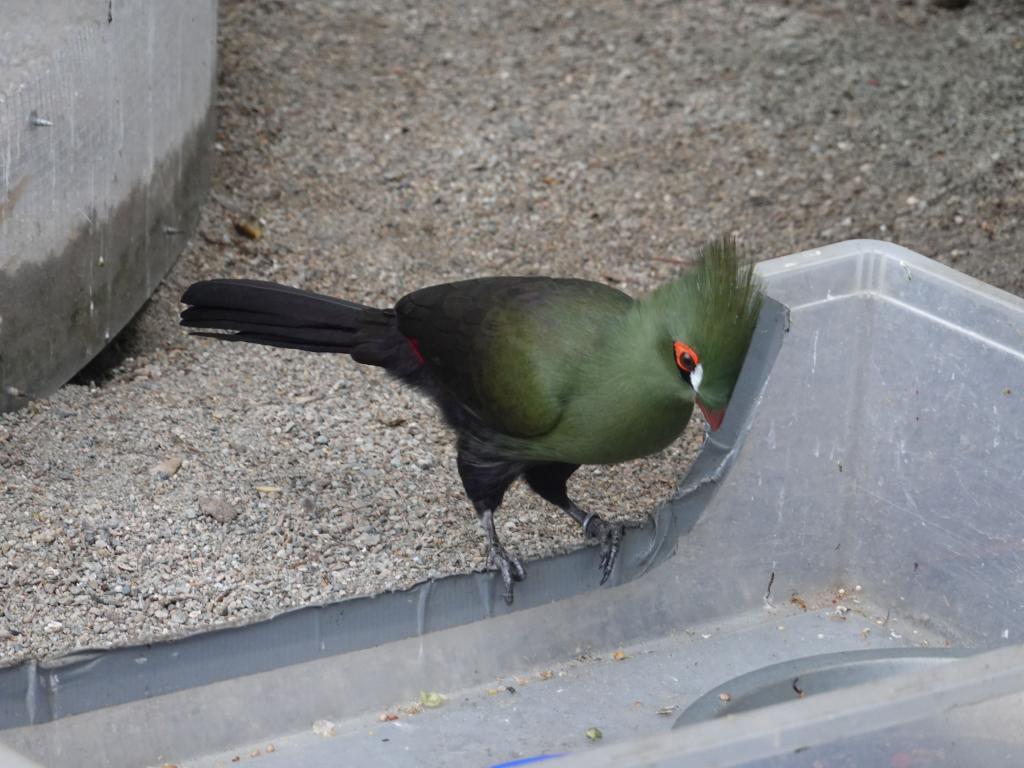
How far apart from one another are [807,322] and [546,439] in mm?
803

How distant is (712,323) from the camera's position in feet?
9.14

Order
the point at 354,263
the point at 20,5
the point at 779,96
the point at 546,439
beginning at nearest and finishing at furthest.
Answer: the point at 546,439
the point at 20,5
the point at 354,263
the point at 779,96

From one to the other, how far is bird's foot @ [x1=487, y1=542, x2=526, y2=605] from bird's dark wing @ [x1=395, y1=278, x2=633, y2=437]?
311 millimetres

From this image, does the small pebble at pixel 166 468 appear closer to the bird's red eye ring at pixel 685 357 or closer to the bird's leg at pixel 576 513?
the bird's leg at pixel 576 513

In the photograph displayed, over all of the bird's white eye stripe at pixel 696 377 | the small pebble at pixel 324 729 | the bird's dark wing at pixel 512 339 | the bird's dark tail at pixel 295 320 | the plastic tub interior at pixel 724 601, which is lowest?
the small pebble at pixel 324 729

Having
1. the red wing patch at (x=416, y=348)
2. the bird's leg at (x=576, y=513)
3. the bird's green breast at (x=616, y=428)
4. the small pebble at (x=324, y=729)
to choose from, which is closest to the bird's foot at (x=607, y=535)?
the bird's leg at (x=576, y=513)

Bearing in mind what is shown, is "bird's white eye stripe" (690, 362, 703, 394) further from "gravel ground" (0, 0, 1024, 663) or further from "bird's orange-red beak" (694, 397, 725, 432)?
"gravel ground" (0, 0, 1024, 663)

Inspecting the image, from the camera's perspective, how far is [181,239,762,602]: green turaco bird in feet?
9.32

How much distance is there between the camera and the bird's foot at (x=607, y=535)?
3381 millimetres

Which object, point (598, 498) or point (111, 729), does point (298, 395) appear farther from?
point (111, 729)

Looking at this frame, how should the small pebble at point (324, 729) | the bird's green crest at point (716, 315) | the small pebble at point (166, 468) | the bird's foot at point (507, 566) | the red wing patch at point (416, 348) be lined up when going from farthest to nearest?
the small pebble at point (166, 468)
the red wing patch at point (416, 348)
the bird's foot at point (507, 566)
the small pebble at point (324, 729)
the bird's green crest at point (716, 315)

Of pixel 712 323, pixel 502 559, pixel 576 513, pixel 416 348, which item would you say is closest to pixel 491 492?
pixel 502 559

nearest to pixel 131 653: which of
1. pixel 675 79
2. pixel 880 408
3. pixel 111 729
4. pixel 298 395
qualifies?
pixel 111 729

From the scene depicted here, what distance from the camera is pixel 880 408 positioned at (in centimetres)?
358
